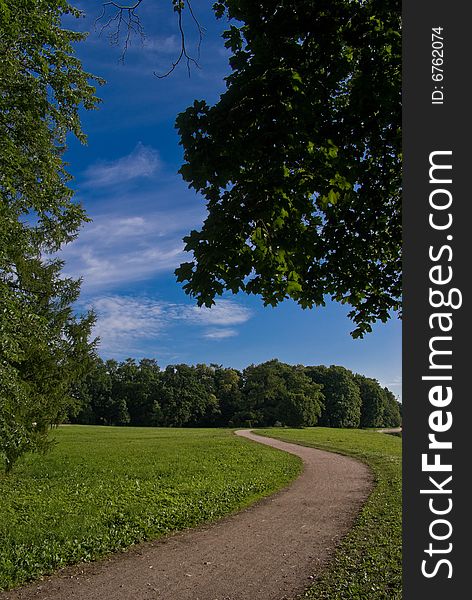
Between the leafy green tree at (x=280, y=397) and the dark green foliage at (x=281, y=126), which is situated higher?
the dark green foliage at (x=281, y=126)

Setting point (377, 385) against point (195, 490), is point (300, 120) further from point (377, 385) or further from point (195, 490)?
point (377, 385)

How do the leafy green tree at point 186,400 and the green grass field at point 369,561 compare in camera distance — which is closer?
the green grass field at point 369,561

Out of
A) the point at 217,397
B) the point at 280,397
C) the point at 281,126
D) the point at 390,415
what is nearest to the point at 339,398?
the point at 280,397

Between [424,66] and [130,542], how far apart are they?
33.3 feet

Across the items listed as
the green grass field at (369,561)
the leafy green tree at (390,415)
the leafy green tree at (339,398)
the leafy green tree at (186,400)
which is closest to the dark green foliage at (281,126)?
the green grass field at (369,561)

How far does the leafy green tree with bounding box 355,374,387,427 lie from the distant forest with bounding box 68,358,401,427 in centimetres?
23

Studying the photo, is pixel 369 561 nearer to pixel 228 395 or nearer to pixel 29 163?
pixel 29 163

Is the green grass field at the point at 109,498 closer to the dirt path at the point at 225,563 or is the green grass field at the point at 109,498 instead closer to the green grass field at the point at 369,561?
the dirt path at the point at 225,563

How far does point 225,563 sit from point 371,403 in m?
101

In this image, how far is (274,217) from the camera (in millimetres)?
5242

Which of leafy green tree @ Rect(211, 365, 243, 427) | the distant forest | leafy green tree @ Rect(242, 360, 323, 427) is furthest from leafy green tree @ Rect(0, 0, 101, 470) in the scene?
leafy green tree @ Rect(211, 365, 243, 427)

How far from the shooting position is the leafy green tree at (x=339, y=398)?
91.4 meters

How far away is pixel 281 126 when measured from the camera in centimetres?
488

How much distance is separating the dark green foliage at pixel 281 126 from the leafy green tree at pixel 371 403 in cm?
10262
